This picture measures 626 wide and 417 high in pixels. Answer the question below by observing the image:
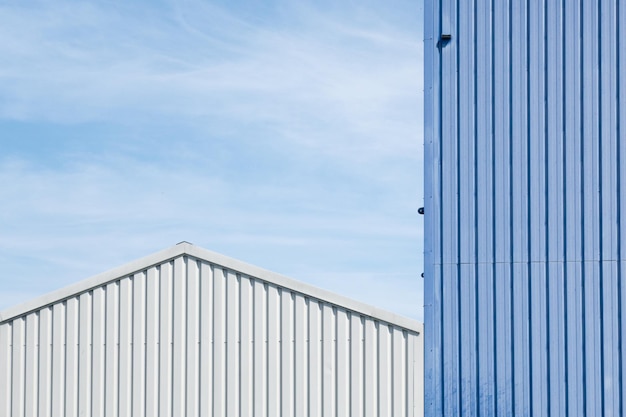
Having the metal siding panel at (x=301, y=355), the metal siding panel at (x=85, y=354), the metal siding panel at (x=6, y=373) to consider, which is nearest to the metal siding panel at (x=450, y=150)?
the metal siding panel at (x=301, y=355)

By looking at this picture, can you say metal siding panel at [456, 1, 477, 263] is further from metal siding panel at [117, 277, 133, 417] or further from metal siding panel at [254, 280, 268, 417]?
metal siding panel at [117, 277, 133, 417]

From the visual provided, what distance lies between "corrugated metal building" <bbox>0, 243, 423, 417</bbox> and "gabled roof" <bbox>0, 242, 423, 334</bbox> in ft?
0.06

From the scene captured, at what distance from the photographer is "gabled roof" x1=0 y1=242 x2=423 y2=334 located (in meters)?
14.4

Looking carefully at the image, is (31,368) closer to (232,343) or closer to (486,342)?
(232,343)

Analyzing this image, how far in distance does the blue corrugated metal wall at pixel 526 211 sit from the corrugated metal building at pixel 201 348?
2.99 feet

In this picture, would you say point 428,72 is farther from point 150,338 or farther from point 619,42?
point 150,338

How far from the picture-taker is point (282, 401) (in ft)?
47.5

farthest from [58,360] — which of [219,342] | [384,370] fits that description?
[384,370]

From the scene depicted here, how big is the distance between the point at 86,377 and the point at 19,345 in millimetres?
1197

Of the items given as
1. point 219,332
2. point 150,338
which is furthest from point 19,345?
point 219,332

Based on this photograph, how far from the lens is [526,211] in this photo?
1447 centimetres

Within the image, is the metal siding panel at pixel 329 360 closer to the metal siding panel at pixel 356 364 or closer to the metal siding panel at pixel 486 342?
the metal siding panel at pixel 356 364

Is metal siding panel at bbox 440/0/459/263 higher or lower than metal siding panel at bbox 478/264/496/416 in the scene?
higher

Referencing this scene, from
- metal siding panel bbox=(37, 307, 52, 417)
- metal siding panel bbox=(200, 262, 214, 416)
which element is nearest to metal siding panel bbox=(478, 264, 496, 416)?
metal siding panel bbox=(200, 262, 214, 416)
